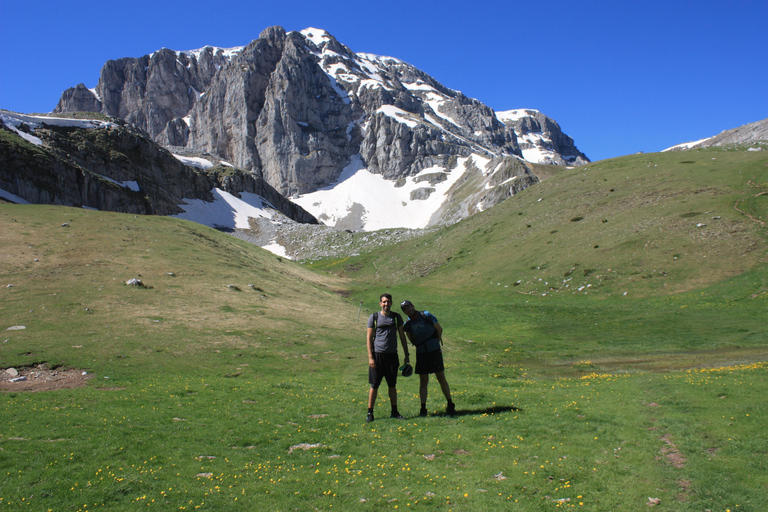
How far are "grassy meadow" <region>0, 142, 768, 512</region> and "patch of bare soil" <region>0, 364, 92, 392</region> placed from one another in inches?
22.6

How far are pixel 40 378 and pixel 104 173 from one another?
455 feet

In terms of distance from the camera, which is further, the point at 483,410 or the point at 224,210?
the point at 224,210

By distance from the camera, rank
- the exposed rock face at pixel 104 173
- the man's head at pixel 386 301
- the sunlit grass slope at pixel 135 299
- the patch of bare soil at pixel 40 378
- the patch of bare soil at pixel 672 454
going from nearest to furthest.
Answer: the patch of bare soil at pixel 672 454 → the man's head at pixel 386 301 → the patch of bare soil at pixel 40 378 → the sunlit grass slope at pixel 135 299 → the exposed rock face at pixel 104 173

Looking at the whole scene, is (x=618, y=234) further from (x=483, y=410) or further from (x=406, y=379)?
(x=483, y=410)

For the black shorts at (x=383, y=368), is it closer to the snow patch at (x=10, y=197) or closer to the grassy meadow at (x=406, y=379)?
the grassy meadow at (x=406, y=379)

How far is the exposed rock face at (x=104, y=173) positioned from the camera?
92750 mm

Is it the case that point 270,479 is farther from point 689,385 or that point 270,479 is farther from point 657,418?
point 689,385

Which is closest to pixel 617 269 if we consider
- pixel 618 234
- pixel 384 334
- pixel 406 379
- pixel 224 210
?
pixel 618 234

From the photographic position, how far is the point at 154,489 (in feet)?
28.5

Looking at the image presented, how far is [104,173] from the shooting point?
132m

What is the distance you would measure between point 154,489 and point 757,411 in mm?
15085

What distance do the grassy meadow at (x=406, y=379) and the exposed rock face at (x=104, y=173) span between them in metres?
58.0

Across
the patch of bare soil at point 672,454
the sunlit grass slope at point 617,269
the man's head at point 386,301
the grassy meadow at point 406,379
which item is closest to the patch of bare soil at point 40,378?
the grassy meadow at point 406,379

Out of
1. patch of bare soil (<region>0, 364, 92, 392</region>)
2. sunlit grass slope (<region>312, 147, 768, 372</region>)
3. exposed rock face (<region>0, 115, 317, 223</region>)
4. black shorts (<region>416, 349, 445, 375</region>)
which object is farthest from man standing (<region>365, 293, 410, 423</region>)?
exposed rock face (<region>0, 115, 317, 223</region>)
